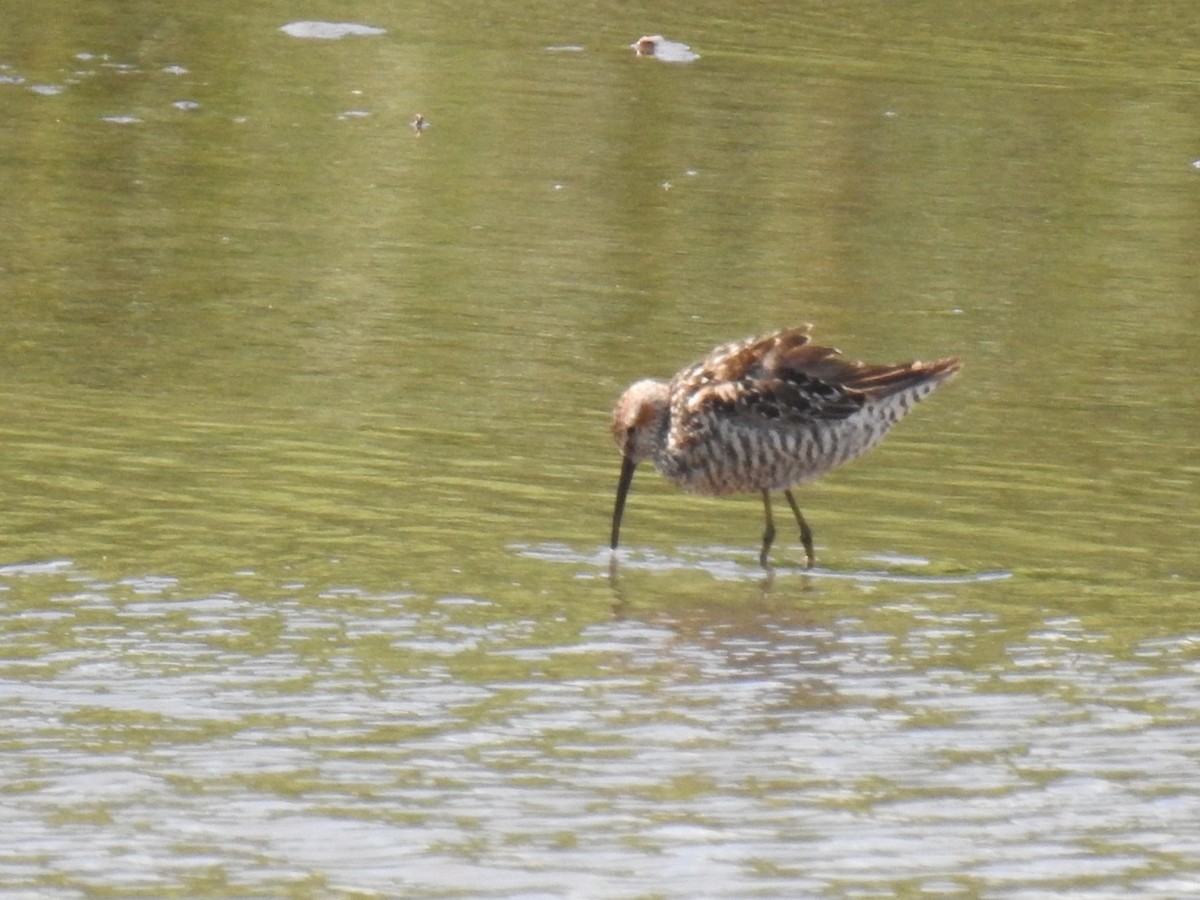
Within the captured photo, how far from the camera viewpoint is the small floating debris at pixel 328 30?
2500 centimetres

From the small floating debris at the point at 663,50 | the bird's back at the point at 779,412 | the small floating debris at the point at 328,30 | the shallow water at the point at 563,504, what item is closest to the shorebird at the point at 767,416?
the bird's back at the point at 779,412

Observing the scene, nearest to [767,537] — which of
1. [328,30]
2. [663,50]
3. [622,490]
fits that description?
[622,490]

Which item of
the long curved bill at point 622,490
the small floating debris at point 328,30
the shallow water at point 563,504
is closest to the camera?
the shallow water at point 563,504

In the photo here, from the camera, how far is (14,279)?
14.7m

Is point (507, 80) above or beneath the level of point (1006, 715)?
above

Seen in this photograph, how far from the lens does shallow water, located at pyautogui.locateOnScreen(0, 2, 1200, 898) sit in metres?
6.45

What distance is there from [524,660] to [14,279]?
7.50m

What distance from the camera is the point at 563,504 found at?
10383 mm

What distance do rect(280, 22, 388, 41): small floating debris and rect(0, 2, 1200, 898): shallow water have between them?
8.03 ft

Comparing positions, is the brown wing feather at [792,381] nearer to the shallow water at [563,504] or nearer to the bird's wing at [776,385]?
the bird's wing at [776,385]

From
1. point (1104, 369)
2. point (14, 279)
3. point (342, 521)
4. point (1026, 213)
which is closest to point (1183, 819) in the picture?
point (342, 521)

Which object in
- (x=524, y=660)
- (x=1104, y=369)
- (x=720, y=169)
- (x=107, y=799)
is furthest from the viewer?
(x=720, y=169)

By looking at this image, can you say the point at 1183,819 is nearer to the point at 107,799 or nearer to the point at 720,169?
the point at 107,799

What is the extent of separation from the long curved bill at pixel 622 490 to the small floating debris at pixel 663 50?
1414 centimetres
